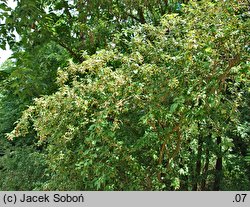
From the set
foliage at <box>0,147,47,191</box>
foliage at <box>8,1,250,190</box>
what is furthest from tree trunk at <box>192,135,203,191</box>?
foliage at <box>0,147,47,191</box>

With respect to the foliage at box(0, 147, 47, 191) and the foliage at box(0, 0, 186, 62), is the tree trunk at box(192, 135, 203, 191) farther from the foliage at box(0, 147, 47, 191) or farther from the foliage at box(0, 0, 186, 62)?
the foliage at box(0, 147, 47, 191)

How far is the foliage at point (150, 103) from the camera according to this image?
3.52m

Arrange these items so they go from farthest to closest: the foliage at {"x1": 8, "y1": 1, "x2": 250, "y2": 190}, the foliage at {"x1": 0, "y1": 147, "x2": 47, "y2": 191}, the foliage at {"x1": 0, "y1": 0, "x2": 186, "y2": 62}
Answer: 1. the foliage at {"x1": 0, "y1": 147, "x2": 47, "y2": 191}
2. the foliage at {"x1": 0, "y1": 0, "x2": 186, "y2": 62}
3. the foliage at {"x1": 8, "y1": 1, "x2": 250, "y2": 190}

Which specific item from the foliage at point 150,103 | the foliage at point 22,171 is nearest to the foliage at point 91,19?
the foliage at point 150,103

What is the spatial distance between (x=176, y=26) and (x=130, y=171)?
1.60 m

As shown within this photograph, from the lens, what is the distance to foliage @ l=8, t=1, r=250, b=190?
11.5ft

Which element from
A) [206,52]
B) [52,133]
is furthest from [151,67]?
[52,133]

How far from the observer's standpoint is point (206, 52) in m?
3.45

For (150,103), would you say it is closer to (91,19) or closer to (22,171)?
(91,19)

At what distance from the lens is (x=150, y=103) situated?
145 inches

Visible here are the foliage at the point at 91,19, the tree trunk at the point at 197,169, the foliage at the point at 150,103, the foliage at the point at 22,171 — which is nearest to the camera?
the foliage at the point at 150,103

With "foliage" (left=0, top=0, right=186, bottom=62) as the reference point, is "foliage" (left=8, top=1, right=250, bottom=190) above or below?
below

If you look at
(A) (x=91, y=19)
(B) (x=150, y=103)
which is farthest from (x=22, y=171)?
(B) (x=150, y=103)

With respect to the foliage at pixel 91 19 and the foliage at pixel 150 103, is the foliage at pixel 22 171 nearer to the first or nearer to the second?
the foliage at pixel 91 19
